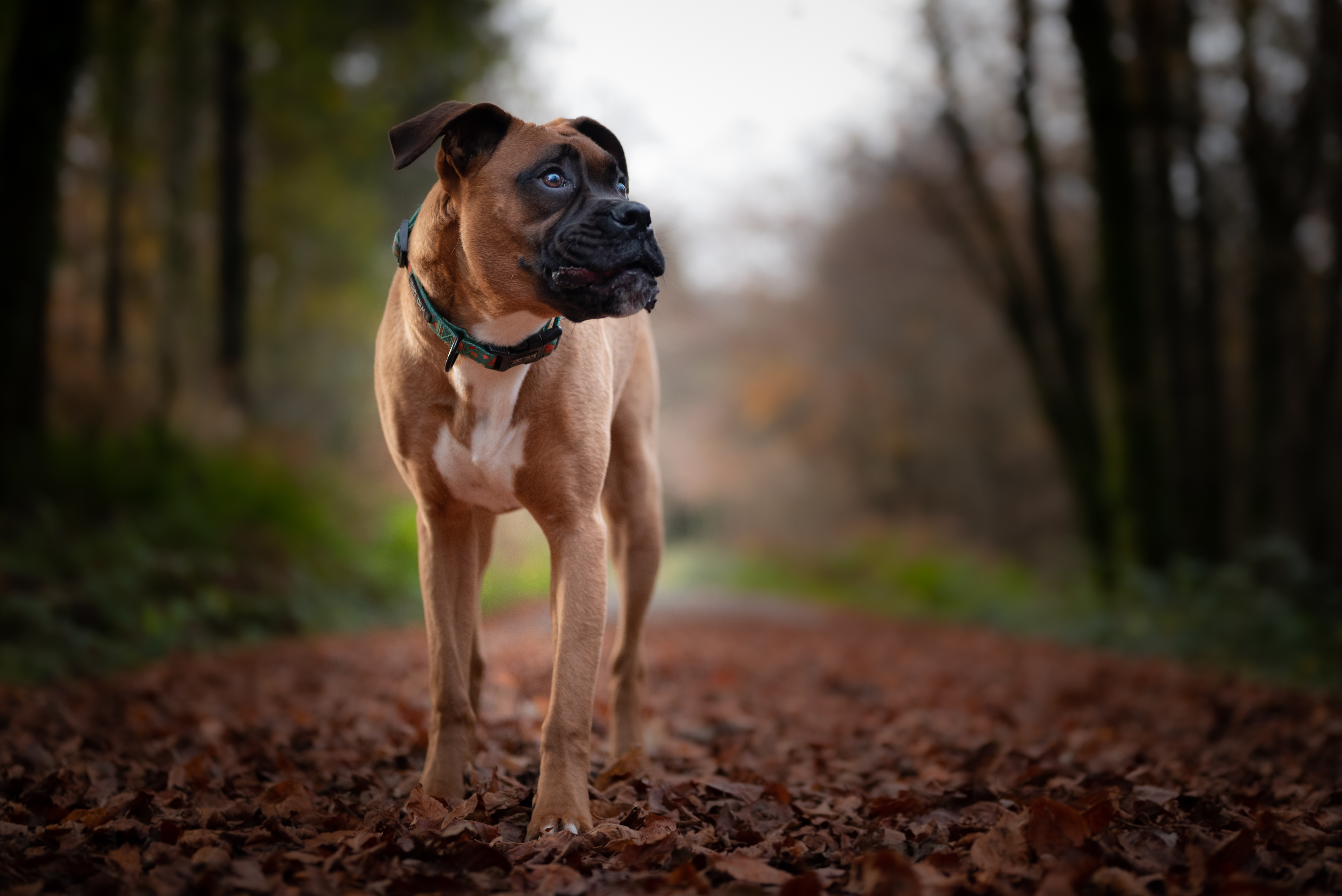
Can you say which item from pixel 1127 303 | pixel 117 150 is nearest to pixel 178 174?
pixel 117 150

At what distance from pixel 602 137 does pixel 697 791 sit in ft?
7.99

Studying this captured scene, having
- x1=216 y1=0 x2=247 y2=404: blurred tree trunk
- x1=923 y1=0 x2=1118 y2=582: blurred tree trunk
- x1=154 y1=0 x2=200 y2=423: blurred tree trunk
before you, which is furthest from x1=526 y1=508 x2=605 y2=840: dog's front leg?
x1=923 y1=0 x2=1118 y2=582: blurred tree trunk

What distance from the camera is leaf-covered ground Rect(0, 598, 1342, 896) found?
96.3 inches

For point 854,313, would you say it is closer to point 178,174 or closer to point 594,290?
point 178,174

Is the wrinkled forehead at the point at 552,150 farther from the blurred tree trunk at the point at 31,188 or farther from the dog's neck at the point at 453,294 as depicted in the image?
the blurred tree trunk at the point at 31,188

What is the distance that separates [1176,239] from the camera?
14.2 m

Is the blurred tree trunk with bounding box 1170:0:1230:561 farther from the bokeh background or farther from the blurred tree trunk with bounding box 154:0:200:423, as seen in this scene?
the blurred tree trunk with bounding box 154:0:200:423

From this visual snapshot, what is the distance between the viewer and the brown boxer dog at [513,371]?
321cm

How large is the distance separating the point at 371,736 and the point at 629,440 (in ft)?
5.97

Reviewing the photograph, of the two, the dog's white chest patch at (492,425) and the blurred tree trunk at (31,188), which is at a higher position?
the blurred tree trunk at (31,188)

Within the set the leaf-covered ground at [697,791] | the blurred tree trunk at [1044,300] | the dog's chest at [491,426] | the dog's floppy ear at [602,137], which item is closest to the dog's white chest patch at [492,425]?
the dog's chest at [491,426]

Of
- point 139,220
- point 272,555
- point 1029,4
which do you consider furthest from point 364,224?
point 1029,4

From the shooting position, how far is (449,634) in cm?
357

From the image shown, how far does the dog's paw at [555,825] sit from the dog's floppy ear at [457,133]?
210 cm
